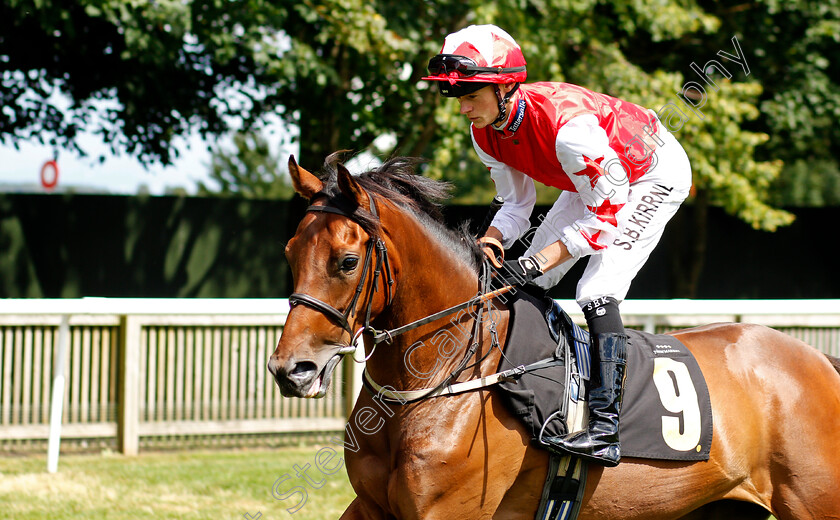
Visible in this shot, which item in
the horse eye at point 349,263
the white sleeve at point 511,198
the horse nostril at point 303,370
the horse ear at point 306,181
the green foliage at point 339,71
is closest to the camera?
the horse nostril at point 303,370

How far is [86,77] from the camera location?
27.6 ft

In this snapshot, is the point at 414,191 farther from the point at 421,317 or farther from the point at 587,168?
the point at 587,168

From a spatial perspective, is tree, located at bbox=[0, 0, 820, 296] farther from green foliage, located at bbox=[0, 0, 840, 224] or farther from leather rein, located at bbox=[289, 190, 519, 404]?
leather rein, located at bbox=[289, 190, 519, 404]

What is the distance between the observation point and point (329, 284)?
243 centimetres

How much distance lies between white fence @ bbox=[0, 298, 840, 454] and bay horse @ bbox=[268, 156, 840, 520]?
288 centimetres

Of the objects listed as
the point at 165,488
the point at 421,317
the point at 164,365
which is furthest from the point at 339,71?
the point at 421,317

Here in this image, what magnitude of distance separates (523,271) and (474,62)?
2.35 ft

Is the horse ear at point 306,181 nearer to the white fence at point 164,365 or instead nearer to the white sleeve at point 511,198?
the white sleeve at point 511,198

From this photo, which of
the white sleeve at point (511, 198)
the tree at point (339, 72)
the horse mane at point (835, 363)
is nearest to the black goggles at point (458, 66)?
the white sleeve at point (511, 198)

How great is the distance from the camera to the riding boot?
2.76 metres

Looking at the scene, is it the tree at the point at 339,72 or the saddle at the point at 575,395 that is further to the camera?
the tree at the point at 339,72

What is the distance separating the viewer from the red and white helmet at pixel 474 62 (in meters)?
2.75

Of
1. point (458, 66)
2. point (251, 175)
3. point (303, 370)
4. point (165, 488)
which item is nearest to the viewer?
point (303, 370)

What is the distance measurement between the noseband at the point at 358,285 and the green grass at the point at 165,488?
1.95 m
